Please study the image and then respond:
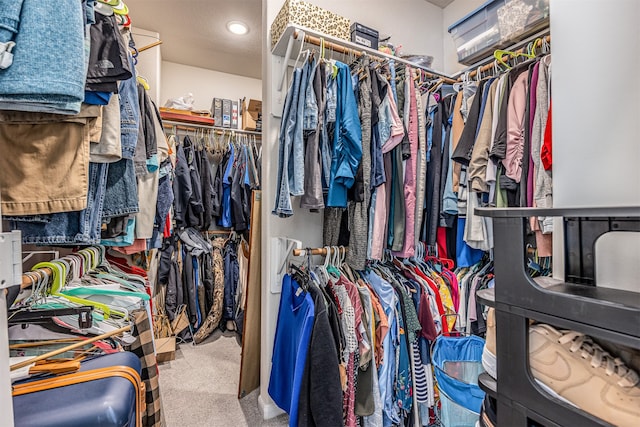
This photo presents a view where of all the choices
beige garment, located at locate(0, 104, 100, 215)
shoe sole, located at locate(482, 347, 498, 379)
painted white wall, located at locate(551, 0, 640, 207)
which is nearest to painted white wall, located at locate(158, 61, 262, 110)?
beige garment, located at locate(0, 104, 100, 215)

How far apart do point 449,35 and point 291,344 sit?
2561mm

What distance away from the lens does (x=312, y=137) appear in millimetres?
1445

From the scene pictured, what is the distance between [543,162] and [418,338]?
103 centimetres

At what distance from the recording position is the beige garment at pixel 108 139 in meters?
0.92

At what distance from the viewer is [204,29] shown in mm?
2783

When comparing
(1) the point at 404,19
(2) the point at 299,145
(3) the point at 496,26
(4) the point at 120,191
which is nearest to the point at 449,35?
(1) the point at 404,19

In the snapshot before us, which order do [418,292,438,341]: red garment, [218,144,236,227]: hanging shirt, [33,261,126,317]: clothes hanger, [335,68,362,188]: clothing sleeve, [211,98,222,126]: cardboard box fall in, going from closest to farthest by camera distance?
[33,261,126,317]: clothes hanger, [335,68,362,188]: clothing sleeve, [418,292,438,341]: red garment, [218,144,236,227]: hanging shirt, [211,98,222,126]: cardboard box

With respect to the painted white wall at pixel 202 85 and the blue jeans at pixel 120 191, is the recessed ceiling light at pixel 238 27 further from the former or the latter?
the blue jeans at pixel 120 191

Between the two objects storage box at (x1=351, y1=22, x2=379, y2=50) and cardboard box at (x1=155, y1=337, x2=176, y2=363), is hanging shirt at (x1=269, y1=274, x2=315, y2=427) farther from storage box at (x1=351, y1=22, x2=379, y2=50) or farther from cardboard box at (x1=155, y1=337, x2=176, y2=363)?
storage box at (x1=351, y1=22, x2=379, y2=50)

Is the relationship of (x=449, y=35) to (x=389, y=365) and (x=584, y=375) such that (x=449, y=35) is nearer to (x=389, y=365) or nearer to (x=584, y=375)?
(x=389, y=365)

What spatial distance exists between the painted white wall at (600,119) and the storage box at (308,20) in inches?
49.2

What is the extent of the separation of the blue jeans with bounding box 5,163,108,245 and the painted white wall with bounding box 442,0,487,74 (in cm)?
242

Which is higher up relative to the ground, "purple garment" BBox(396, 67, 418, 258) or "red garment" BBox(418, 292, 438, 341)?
"purple garment" BBox(396, 67, 418, 258)

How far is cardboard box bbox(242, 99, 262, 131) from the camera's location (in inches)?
128
